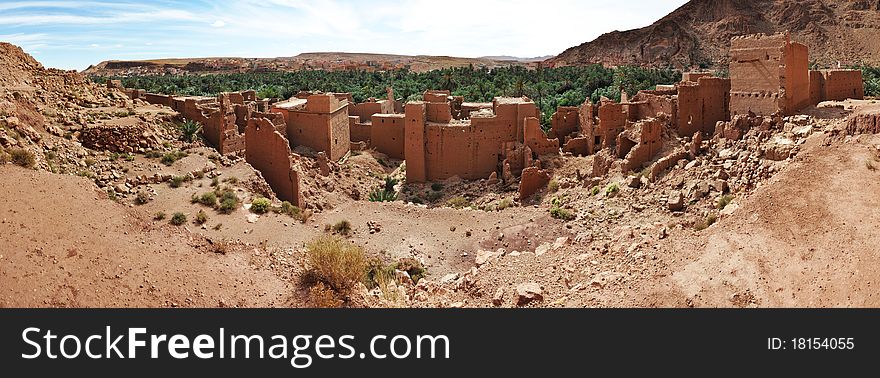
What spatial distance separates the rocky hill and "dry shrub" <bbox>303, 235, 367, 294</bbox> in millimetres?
73430

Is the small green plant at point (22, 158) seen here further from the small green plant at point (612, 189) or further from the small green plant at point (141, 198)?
the small green plant at point (612, 189)

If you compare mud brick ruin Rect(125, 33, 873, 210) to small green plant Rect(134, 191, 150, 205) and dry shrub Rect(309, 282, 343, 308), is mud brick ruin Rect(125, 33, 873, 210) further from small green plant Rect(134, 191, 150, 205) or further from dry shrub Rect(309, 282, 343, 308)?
dry shrub Rect(309, 282, 343, 308)

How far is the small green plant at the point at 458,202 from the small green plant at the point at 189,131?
811cm

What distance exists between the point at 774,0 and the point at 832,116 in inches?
3797

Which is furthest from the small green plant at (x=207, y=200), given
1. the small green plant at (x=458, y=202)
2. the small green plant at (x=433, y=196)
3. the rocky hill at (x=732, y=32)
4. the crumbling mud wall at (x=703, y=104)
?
the rocky hill at (x=732, y=32)

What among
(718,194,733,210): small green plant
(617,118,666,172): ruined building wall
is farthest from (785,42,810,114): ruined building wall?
(718,194,733,210): small green plant

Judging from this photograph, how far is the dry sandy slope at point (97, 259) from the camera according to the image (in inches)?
372

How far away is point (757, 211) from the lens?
11125 millimetres

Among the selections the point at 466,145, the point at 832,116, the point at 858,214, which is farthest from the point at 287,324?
the point at 466,145

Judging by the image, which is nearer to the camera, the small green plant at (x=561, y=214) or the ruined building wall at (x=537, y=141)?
the small green plant at (x=561, y=214)

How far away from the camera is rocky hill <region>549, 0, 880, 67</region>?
75375mm

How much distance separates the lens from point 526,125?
21.5 m

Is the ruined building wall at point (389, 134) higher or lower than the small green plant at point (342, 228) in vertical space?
higher

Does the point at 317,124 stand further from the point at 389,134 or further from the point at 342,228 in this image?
the point at 342,228
